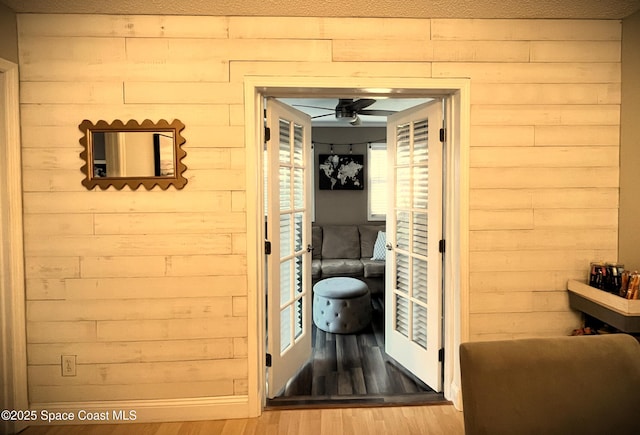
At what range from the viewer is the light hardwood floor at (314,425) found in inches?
80.7

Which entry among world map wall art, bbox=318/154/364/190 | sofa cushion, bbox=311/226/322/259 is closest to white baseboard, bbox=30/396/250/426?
sofa cushion, bbox=311/226/322/259

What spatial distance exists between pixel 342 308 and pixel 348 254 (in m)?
1.39

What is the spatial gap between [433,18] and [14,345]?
3051mm

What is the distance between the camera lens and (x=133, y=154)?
6.84 ft

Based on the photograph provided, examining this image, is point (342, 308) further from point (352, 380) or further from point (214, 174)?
point (214, 174)

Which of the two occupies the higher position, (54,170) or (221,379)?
(54,170)

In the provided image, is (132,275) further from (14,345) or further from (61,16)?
(61,16)

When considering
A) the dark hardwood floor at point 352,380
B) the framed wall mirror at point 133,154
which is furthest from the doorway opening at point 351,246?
the framed wall mirror at point 133,154

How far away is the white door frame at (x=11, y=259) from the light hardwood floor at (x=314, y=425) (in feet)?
0.94

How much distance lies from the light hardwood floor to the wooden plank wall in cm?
17

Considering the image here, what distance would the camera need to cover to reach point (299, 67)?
2102 millimetres

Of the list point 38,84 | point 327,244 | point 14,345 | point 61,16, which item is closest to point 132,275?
point 14,345

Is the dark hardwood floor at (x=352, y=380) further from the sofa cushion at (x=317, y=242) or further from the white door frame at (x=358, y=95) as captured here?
the sofa cushion at (x=317, y=242)

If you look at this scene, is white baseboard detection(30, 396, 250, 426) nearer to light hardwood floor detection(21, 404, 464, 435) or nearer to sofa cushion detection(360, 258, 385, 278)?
light hardwood floor detection(21, 404, 464, 435)
